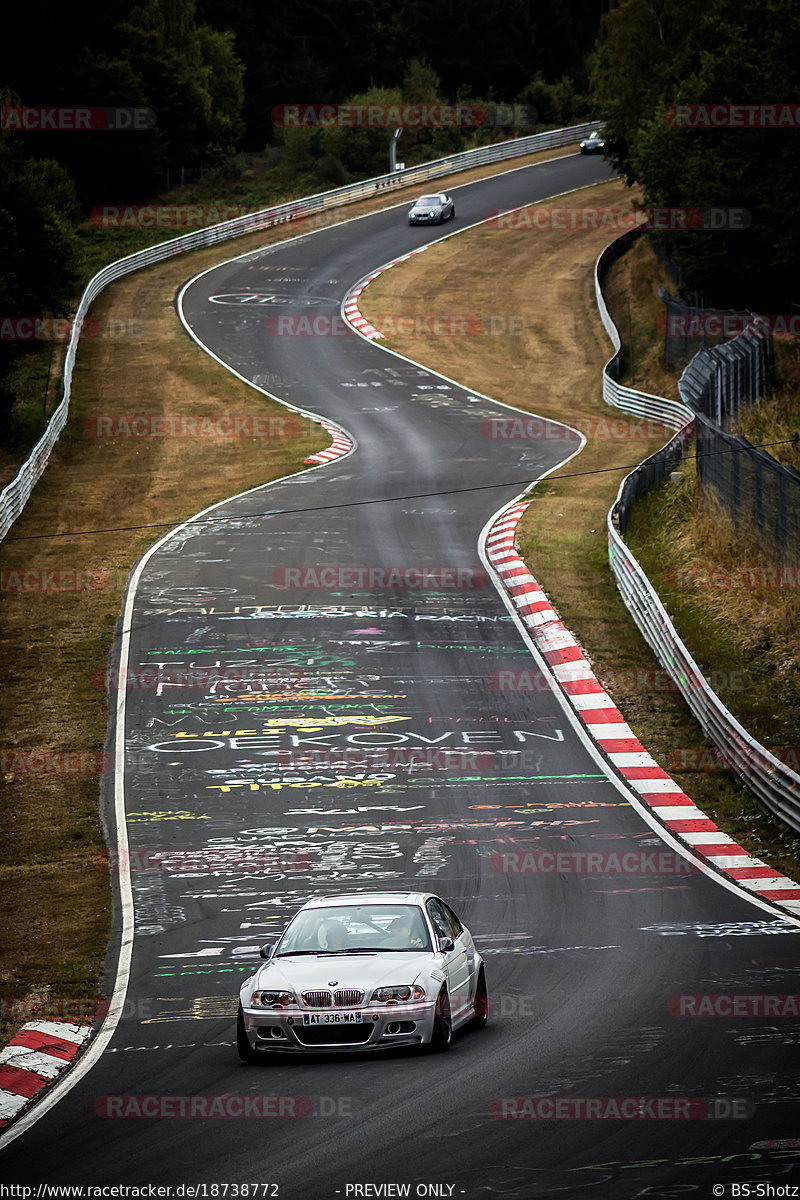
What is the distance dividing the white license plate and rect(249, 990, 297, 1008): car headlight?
0.17m

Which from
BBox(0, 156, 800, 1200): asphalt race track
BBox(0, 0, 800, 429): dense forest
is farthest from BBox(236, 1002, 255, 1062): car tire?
BBox(0, 0, 800, 429): dense forest

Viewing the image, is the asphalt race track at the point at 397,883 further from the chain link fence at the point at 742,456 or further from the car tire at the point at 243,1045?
the chain link fence at the point at 742,456

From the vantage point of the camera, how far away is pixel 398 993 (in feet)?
36.2

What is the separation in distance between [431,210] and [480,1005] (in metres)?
68.3

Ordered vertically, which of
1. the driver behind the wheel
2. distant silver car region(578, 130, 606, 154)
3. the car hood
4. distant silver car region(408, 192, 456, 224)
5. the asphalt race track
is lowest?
the asphalt race track

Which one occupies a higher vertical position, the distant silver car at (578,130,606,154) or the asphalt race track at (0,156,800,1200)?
the distant silver car at (578,130,606,154)

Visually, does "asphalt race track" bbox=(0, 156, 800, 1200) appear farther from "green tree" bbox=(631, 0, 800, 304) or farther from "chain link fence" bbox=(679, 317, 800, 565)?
"green tree" bbox=(631, 0, 800, 304)

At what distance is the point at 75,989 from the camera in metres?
14.6

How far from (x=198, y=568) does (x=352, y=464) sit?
10450 mm

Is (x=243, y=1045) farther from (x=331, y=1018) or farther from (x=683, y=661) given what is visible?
(x=683, y=661)

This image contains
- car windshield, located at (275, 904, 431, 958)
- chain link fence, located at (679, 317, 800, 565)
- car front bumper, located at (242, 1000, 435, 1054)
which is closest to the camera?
car front bumper, located at (242, 1000, 435, 1054)

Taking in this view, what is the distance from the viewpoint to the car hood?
1112cm

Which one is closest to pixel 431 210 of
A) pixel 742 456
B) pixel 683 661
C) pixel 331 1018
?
pixel 742 456

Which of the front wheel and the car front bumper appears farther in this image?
the front wheel
